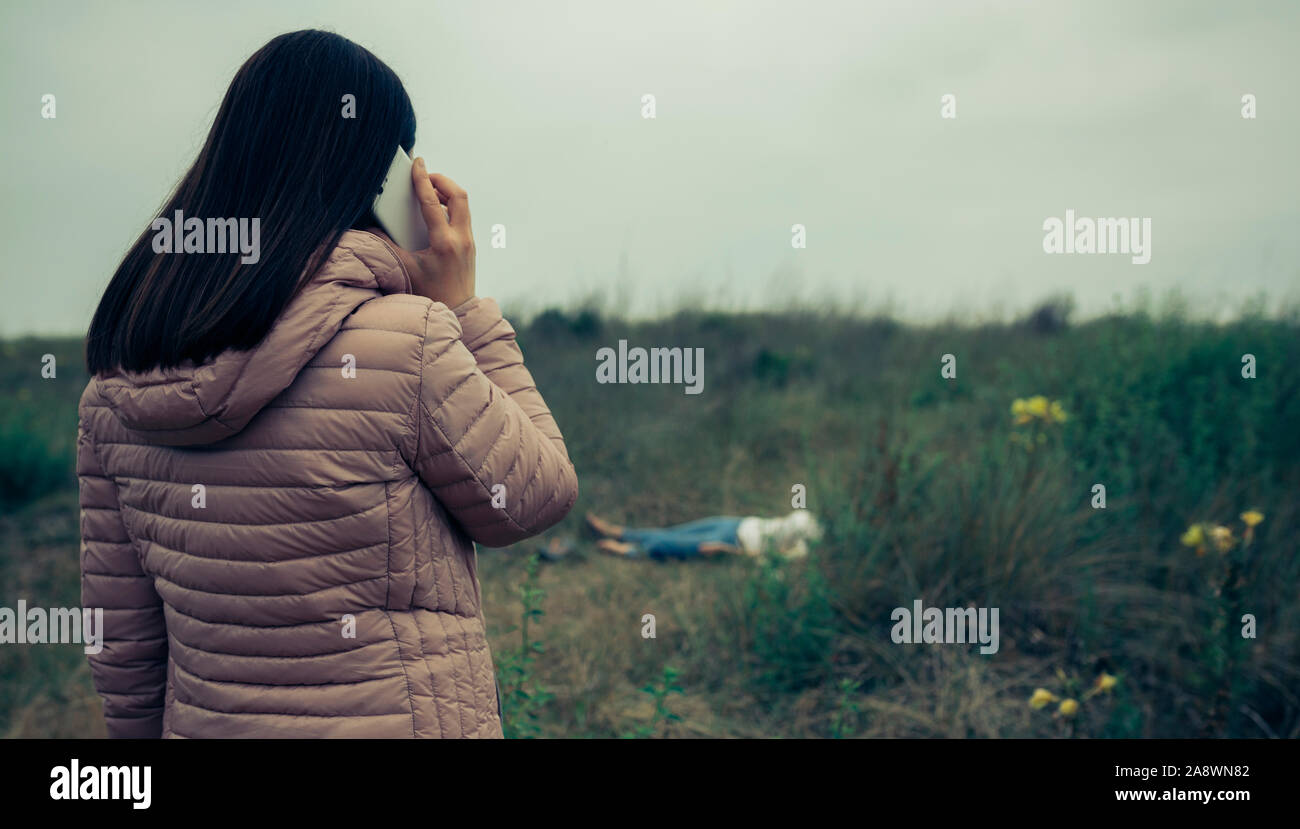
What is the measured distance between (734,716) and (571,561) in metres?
1.82

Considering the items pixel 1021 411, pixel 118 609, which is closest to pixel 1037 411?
pixel 1021 411

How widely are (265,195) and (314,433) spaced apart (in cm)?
32

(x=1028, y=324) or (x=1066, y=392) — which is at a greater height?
(x=1028, y=324)

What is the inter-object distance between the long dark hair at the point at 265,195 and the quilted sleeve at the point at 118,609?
18 cm

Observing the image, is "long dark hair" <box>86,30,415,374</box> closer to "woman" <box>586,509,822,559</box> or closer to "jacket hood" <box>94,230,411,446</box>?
"jacket hood" <box>94,230,411,446</box>

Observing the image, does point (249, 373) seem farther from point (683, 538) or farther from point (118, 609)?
point (683, 538)

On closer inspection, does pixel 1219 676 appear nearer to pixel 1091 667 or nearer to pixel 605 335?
pixel 1091 667

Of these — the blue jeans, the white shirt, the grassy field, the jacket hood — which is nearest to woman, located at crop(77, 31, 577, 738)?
the jacket hood

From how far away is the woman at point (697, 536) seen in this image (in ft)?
11.8

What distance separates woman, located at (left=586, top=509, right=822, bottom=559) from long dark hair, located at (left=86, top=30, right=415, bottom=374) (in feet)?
8.65

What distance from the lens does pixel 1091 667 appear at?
2.89 m

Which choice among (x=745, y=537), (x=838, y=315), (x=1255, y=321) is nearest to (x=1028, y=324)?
(x=838, y=315)

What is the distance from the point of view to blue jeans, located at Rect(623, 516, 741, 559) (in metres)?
4.30

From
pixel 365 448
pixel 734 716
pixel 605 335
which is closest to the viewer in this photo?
pixel 365 448
